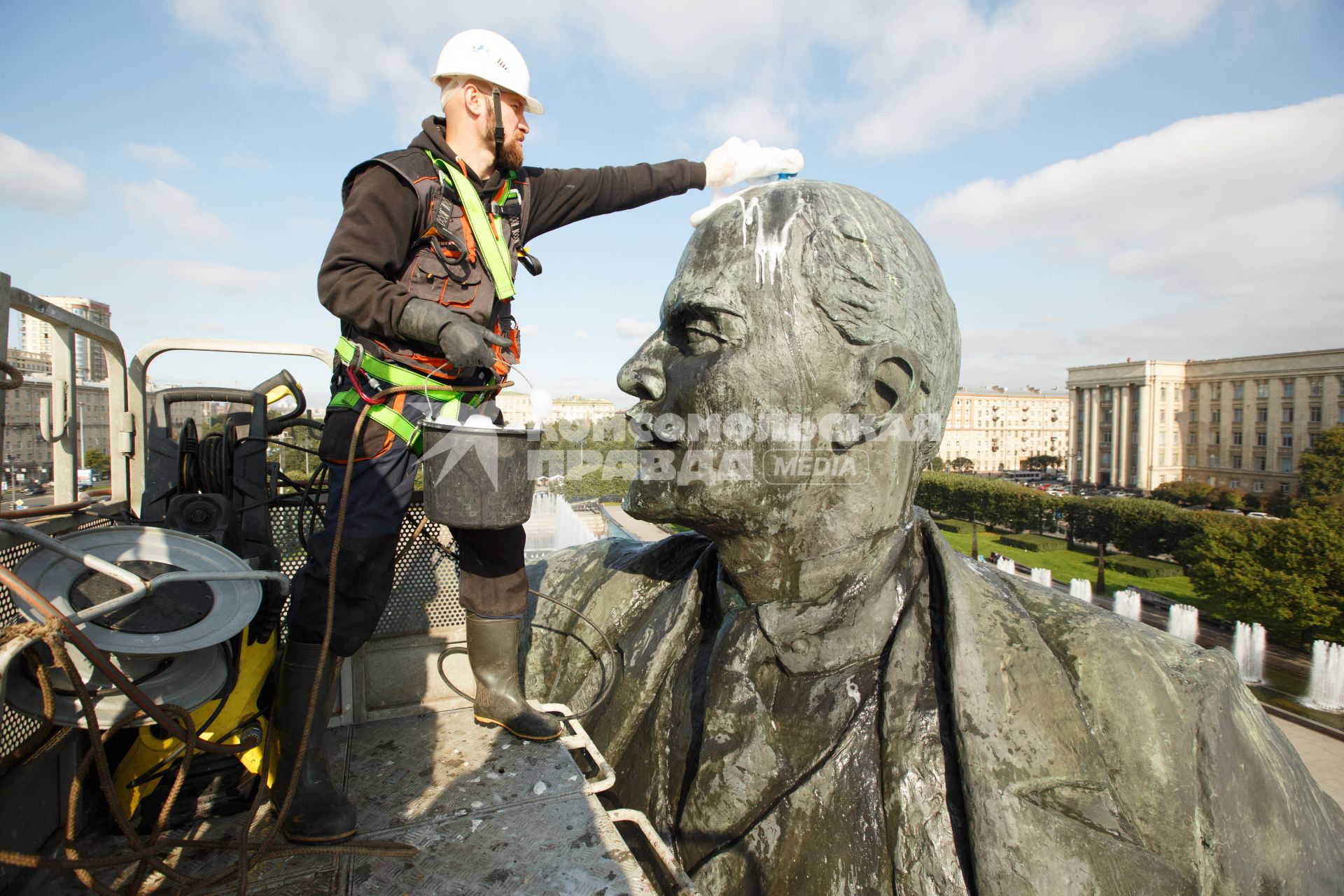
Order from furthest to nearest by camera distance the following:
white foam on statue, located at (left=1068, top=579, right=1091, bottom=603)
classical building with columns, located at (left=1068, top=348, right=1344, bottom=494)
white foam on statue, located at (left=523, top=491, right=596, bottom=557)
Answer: classical building with columns, located at (left=1068, top=348, right=1344, bottom=494) < white foam on statue, located at (left=1068, top=579, right=1091, bottom=603) < white foam on statue, located at (left=523, top=491, right=596, bottom=557)

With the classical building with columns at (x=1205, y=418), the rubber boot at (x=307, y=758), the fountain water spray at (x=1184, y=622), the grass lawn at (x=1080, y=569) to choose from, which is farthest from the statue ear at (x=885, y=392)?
the classical building with columns at (x=1205, y=418)

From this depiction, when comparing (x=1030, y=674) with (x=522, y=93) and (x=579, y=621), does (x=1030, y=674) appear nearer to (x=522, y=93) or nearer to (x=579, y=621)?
(x=579, y=621)

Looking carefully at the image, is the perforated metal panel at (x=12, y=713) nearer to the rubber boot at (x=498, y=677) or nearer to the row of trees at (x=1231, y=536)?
the rubber boot at (x=498, y=677)

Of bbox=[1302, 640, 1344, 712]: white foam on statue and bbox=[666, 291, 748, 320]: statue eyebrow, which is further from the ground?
bbox=[666, 291, 748, 320]: statue eyebrow

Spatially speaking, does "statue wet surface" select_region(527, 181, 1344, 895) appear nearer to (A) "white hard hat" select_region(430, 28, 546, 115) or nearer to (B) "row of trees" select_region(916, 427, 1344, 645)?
(A) "white hard hat" select_region(430, 28, 546, 115)

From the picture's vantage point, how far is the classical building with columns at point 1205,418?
65500mm

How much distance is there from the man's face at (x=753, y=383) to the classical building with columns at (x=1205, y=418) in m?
81.9

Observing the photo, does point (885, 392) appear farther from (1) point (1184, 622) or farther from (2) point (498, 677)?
(1) point (1184, 622)

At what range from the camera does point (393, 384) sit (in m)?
2.54

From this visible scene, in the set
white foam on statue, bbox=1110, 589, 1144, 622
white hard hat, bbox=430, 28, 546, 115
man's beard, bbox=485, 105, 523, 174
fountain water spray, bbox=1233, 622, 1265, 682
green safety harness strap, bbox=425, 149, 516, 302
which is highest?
white hard hat, bbox=430, 28, 546, 115

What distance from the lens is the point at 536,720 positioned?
2.96 meters

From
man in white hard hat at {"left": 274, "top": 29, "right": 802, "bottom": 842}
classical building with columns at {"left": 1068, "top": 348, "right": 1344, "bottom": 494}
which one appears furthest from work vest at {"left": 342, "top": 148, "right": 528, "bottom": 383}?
classical building with columns at {"left": 1068, "top": 348, "right": 1344, "bottom": 494}

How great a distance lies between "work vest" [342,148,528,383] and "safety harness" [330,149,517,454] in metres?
0.02

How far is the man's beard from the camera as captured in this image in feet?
8.88
